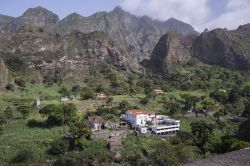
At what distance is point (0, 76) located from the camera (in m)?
74.5

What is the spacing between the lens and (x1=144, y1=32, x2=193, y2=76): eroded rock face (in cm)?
12275

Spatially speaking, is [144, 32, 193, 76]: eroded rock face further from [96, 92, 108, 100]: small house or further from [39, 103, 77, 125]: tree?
[39, 103, 77, 125]: tree

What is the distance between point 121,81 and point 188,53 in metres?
50.3

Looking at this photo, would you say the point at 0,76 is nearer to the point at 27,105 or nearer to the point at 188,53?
the point at 27,105

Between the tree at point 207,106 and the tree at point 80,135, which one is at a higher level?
the tree at point 207,106

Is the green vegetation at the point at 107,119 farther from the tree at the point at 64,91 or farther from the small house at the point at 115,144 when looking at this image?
the small house at the point at 115,144

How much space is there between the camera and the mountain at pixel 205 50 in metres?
128

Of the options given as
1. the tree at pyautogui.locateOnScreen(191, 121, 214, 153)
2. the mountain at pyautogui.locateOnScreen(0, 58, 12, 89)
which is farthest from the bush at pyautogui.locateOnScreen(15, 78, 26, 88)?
the tree at pyautogui.locateOnScreen(191, 121, 214, 153)

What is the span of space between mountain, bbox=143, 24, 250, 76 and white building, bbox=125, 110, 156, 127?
209ft

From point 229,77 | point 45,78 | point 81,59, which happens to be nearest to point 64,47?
point 81,59

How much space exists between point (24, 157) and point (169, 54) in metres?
88.6

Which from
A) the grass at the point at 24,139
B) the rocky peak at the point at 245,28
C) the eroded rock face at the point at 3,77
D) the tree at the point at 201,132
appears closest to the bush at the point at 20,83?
the eroded rock face at the point at 3,77

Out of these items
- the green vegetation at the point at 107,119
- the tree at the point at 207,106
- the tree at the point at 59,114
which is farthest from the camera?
the tree at the point at 207,106

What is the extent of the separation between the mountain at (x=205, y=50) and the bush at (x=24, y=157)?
3170 inches
